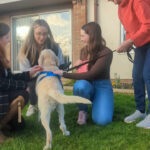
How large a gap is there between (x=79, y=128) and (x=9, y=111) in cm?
95

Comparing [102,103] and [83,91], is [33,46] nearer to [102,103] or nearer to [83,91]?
[83,91]

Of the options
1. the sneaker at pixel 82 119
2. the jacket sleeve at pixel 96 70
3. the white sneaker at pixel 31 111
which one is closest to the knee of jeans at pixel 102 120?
the sneaker at pixel 82 119

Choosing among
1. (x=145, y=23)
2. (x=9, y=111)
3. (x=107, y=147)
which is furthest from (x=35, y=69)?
(x=145, y=23)

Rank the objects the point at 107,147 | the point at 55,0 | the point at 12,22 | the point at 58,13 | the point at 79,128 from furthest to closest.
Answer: the point at 12,22 → the point at 58,13 → the point at 55,0 → the point at 79,128 → the point at 107,147

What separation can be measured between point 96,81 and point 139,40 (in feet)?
3.15

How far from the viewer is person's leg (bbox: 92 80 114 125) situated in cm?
299

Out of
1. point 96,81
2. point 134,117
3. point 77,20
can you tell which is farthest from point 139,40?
point 77,20

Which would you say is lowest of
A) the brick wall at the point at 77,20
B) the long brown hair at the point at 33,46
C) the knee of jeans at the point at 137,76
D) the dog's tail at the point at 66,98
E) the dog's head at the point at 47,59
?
the dog's tail at the point at 66,98

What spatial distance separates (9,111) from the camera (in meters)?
2.48

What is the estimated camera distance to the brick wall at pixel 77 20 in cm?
739

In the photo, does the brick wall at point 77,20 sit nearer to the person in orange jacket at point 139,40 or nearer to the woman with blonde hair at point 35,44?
the woman with blonde hair at point 35,44

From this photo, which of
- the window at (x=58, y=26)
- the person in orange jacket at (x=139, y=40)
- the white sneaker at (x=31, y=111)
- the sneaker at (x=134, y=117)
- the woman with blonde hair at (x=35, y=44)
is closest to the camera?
the person in orange jacket at (x=139, y=40)

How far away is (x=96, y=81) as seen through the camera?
3.24 m

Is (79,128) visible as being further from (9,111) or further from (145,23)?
(145,23)
